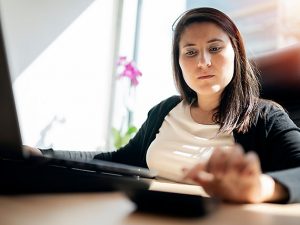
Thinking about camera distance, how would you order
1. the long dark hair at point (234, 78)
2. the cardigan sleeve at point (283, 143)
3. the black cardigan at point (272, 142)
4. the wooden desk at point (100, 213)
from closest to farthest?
the wooden desk at point (100, 213)
the black cardigan at point (272, 142)
the cardigan sleeve at point (283, 143)
the long dark hair at point (234, 78)

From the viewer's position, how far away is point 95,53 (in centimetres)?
242

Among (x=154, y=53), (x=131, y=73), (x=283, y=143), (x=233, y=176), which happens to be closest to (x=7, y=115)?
(x=233, y=176)

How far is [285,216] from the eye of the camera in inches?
18.2

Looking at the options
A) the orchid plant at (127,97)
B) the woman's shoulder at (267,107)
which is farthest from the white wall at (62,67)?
the woman's shoulder at (267,107)

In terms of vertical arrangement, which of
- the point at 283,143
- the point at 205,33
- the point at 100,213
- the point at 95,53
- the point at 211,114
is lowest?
the point at 100,213

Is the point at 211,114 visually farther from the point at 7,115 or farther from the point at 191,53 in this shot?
the point at 7,115

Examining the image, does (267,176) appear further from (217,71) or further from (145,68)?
(145,68)

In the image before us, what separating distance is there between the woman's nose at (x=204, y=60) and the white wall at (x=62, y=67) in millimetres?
1191

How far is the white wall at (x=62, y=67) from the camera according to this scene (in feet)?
6.62

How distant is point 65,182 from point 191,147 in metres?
0.62

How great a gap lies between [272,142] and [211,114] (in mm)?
298

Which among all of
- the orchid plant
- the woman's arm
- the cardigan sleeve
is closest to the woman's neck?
the cardigan sleeve

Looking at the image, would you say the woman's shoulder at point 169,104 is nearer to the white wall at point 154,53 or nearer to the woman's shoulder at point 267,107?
the woman's shoulder at point 267,107

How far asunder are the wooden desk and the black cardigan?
0.09 metres
